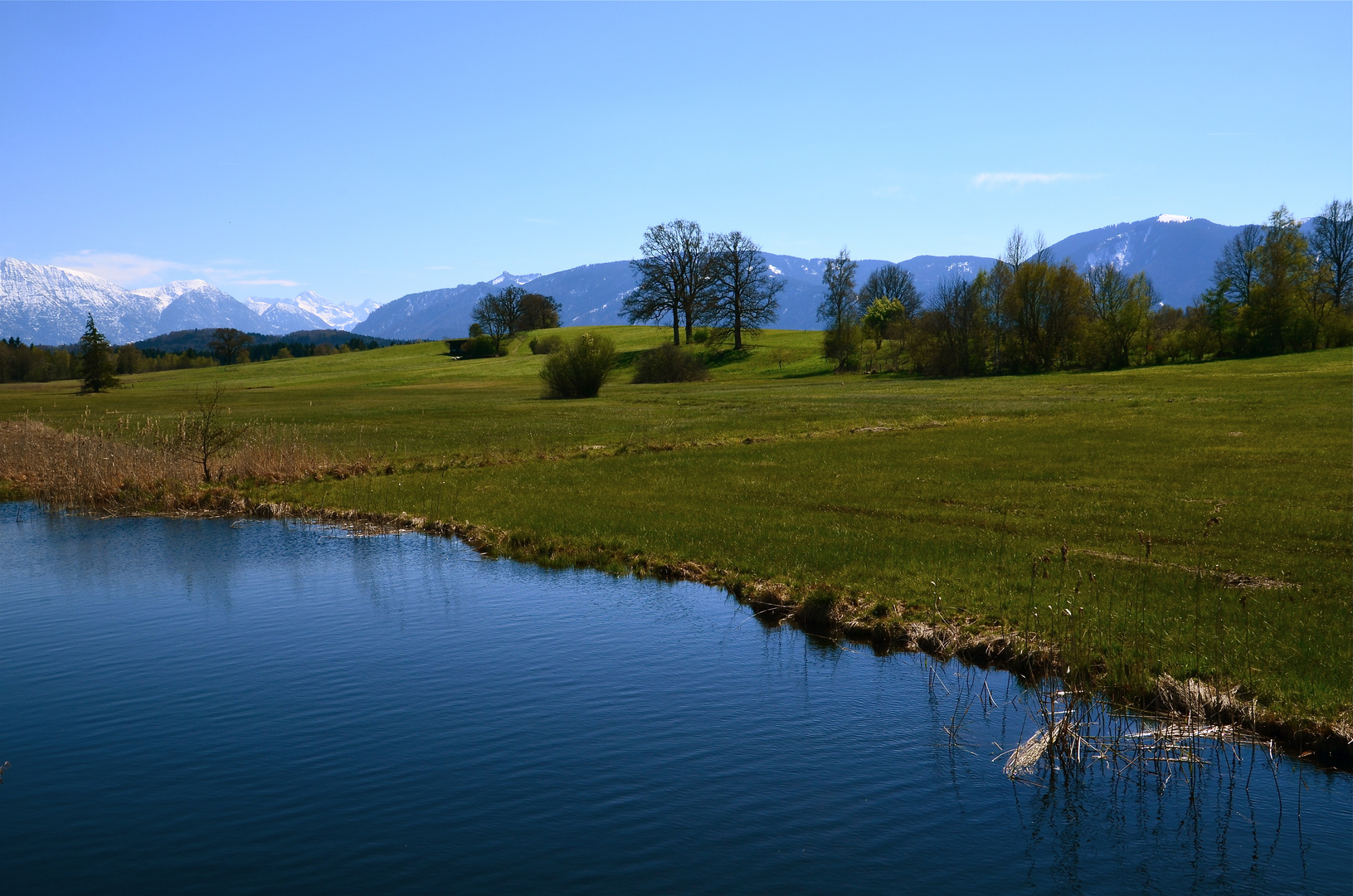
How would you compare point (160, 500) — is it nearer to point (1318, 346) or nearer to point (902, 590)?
point (902, 590)

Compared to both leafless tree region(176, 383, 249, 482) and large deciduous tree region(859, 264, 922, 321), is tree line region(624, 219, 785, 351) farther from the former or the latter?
leafless tree region(176, 383, 249, 482)

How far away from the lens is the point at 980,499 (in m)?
23.2

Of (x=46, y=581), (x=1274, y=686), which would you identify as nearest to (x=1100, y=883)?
(x=1274, y=686)

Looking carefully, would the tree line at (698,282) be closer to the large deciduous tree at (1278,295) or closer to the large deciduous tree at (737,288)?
the large deciduous tree at (737,288)

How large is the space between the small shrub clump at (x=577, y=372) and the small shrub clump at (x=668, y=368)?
19.0 metres

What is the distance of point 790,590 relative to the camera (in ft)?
53.2

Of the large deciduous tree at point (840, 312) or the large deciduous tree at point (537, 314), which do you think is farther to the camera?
the large deciduous tree at point (537, 314)

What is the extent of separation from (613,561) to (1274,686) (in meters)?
12.0

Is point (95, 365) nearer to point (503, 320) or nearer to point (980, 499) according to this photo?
point (503, 320)

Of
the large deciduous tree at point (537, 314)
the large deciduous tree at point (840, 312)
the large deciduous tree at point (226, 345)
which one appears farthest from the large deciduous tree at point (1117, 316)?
the large deciduous tree at point (226, 345)

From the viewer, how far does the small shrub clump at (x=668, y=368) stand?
3642 inches

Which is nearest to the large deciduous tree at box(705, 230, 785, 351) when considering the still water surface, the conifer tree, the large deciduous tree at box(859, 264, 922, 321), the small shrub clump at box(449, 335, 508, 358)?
the small shrub clump at box(449, 335, 508, 358)

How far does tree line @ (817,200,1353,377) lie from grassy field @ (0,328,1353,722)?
3197cm

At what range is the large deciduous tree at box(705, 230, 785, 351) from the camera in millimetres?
111750
